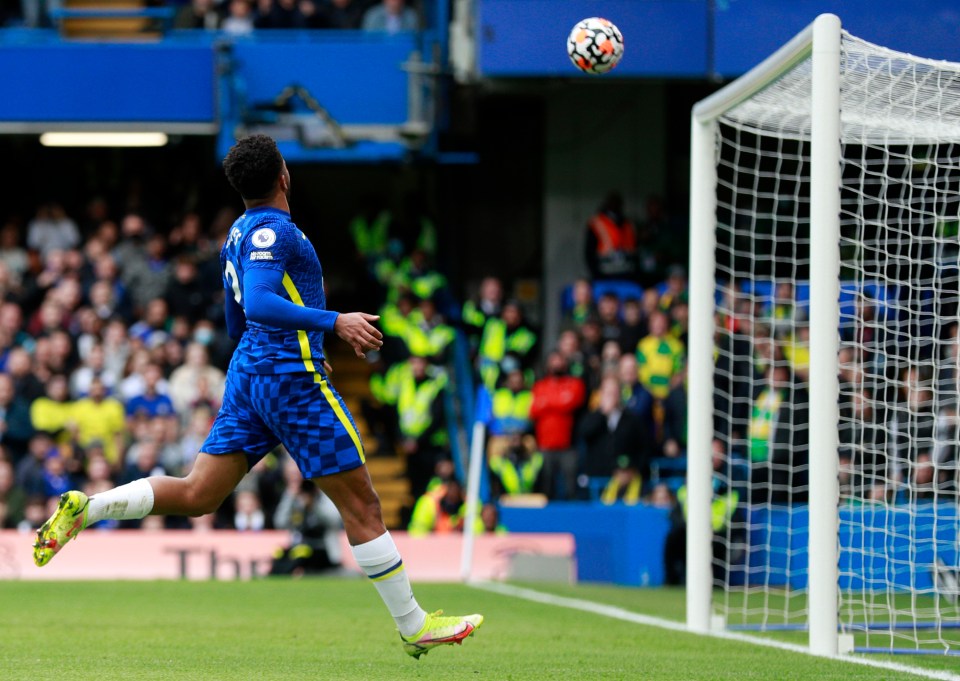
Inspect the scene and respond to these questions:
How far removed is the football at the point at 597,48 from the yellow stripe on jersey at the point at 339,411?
370 centimetres

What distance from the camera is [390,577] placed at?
6.54 metres

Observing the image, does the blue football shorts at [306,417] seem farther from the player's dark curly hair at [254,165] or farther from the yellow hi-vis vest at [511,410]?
the yellow hi-vis vest at [511,410]

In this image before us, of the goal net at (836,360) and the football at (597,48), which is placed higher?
the football at (597,48)

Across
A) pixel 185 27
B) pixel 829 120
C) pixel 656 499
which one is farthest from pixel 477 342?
pixel 829 120

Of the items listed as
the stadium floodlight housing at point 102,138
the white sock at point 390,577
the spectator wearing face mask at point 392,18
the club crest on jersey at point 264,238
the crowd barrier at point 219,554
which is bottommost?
the crowd barrier at point 219,554

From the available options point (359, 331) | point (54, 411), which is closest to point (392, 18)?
point (54, 411)

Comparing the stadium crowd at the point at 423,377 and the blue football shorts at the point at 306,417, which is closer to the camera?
the blue football shorts at the point at 306,417

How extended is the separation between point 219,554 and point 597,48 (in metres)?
7.27

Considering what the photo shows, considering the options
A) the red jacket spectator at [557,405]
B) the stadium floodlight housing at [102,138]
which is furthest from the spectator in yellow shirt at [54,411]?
the red jacket spectator at [557,405]

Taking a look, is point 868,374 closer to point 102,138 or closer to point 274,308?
point 274,308

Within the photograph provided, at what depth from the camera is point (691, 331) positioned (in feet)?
31.9

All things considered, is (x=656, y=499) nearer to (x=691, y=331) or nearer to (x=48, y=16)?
(x=691, y=331)

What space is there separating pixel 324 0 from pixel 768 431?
8.70 metres

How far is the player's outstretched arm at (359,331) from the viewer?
592 cm
